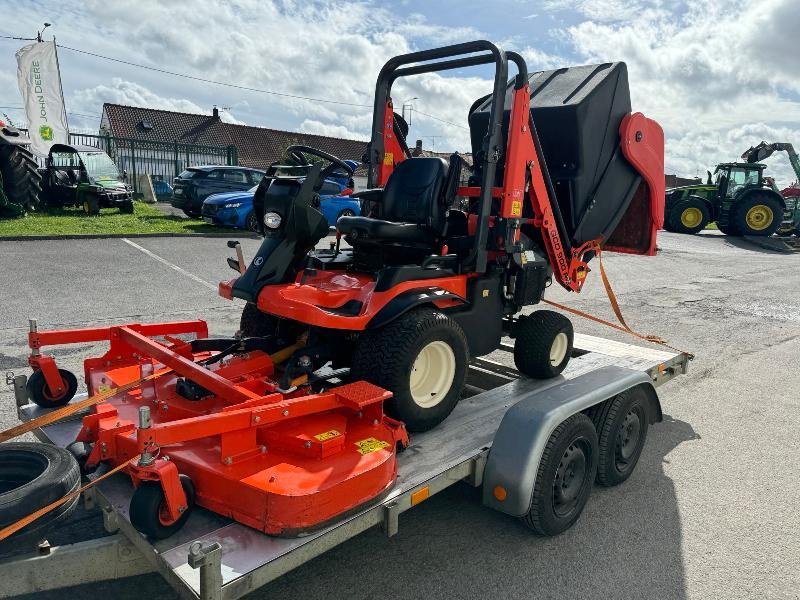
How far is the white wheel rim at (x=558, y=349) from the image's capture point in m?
4.45

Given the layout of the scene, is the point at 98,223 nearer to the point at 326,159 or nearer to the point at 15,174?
the point at 15,174

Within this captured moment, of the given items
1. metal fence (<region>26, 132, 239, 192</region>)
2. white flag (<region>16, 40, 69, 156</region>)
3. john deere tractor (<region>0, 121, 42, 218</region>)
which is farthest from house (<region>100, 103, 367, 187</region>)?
john deere tractor (<region>0, 121, 42, 218</region>)

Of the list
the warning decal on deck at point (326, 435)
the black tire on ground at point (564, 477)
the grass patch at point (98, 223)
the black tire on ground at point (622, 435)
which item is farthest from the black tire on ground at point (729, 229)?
the warning decal on deck at point (326, 435)

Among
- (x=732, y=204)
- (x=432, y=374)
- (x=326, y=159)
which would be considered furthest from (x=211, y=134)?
(x=432, y=374)

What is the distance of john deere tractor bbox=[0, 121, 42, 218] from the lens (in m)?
13.0

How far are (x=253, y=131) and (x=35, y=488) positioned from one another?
34.6 m

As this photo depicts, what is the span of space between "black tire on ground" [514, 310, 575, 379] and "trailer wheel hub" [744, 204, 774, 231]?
19676 mm

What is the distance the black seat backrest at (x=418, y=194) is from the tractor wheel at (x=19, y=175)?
12.0m

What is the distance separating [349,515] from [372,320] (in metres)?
1.08

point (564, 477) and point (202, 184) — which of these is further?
point (202, 184)

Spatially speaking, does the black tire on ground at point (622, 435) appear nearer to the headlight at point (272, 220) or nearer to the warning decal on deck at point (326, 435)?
the warning decal on deck at point (326, 435)

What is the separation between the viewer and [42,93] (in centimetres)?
1736

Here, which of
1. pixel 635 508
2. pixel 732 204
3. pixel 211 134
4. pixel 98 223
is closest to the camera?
pixel 635 508

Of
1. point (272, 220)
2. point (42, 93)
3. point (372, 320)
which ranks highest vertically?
point (42, 93)
